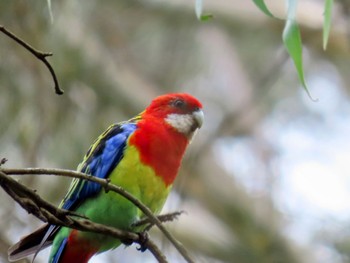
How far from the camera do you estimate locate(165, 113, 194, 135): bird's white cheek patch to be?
137 inches

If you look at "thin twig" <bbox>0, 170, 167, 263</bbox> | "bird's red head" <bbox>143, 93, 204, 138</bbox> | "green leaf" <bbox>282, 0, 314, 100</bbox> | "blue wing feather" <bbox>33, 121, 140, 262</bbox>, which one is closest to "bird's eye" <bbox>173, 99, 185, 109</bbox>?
"bird's red head" <bbox>143, 93, 204, 138</bbox>

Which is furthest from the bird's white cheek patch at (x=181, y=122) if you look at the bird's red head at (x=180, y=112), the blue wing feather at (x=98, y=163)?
the blue wing feather at (x=98, y=163)

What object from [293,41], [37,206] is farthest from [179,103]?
[37,206]

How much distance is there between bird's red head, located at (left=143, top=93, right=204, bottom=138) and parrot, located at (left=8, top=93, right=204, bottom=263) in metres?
0.07

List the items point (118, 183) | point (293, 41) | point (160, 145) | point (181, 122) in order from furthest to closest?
1. point (181, 122)
2. point (160, 145)
3. point (118, 183)
4. point (293, 41)

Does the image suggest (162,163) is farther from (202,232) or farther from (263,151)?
(263,151)

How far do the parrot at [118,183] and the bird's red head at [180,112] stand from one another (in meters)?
0.07

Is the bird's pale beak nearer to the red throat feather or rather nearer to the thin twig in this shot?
the red throat feather

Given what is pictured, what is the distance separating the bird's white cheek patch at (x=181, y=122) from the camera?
3.48 metres

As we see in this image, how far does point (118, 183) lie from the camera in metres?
3.10

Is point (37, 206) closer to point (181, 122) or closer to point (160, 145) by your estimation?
point (160, 145)

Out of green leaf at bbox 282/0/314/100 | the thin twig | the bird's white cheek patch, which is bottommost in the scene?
the thin twig

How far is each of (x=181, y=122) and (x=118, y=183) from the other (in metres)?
0.54

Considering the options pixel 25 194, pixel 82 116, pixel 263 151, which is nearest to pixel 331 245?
Answer: pixel 263 151
